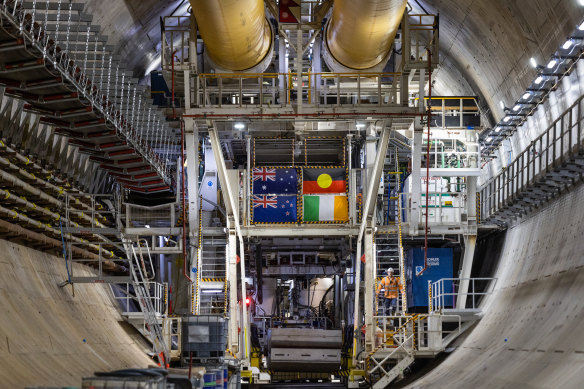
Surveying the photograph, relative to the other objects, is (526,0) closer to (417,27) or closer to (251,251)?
(417,27)

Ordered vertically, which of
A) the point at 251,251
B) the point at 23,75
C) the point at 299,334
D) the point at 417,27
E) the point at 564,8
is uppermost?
the point at 417,27

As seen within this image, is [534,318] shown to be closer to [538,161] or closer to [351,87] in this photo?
[538,161]

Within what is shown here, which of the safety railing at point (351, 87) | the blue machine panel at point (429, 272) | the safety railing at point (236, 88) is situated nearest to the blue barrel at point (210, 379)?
the safety railing at point (236, 88)

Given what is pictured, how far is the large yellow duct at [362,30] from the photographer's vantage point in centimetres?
1647

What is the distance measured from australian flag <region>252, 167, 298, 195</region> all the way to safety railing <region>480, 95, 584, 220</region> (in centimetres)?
529

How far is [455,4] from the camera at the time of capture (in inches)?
805

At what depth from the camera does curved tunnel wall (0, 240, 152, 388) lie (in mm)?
12430

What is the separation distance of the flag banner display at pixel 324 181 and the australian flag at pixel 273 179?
0.31 metres

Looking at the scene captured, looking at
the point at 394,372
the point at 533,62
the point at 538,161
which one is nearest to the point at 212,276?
the point at 394,372

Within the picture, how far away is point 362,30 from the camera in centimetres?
1755

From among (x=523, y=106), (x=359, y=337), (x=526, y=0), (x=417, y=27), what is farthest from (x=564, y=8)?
(x=359, y=337)

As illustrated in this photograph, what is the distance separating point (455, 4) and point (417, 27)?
1.17 m

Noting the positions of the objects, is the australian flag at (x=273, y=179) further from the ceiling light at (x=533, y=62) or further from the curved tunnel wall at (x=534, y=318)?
the ceiling light at (x=533, y=62)

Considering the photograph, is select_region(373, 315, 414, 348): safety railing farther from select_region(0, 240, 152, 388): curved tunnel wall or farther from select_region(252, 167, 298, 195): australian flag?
select_region(0, 240, 152, 388): curved tunnel wall
